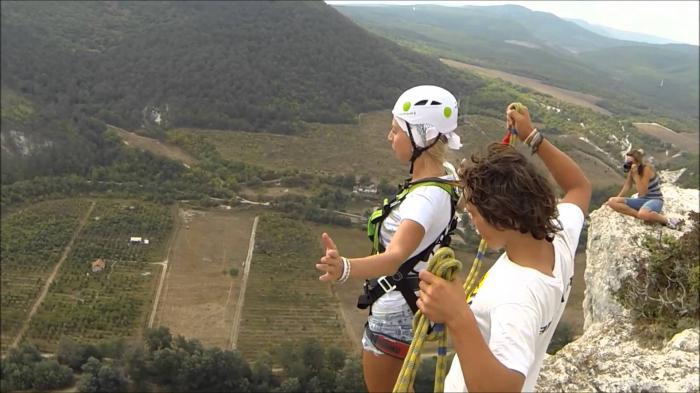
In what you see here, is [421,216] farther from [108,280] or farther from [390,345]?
[108,280]

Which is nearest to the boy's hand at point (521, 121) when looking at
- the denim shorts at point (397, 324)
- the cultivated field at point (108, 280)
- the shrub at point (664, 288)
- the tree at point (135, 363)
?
the denim shorts at point (397, 324)

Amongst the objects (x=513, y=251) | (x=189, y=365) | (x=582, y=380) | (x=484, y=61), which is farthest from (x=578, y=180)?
(x=484, y=61)

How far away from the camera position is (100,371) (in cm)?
2236

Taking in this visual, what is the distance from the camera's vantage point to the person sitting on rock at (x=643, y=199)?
5.24 m

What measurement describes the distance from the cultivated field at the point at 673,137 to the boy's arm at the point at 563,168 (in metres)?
50.8

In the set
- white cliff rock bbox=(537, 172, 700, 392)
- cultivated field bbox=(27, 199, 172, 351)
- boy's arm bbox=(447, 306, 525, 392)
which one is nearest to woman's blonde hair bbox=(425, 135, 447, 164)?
boy's arm bbox=(447, 306, 525, 392)

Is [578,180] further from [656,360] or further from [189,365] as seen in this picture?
[189,365]

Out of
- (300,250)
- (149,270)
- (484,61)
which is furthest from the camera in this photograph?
(484,61)

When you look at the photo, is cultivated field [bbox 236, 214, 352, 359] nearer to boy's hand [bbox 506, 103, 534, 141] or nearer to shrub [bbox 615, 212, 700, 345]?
shrub [bbox 615, 212, 700, 345]

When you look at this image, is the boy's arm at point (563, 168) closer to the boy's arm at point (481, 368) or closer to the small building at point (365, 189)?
the boy's arm at point (481, 368)

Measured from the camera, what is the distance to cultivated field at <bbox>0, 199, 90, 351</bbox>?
2808cm

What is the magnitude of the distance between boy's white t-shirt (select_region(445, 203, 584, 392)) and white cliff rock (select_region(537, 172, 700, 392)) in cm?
179

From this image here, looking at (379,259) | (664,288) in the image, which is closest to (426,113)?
(379,259)

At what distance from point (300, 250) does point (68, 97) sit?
3624cm
